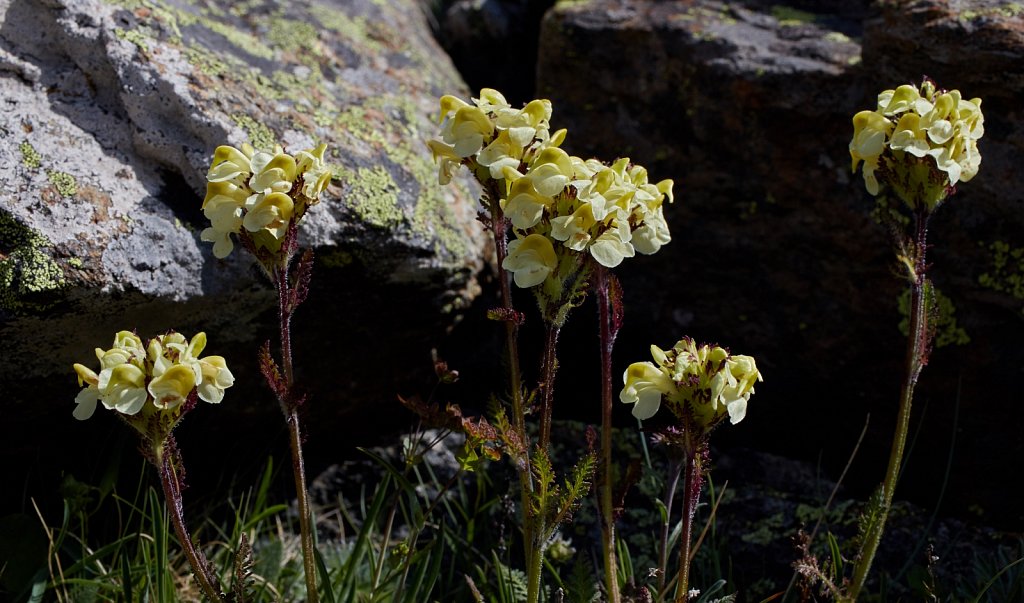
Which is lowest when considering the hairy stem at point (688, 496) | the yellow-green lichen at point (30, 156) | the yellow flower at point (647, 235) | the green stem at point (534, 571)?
the green stem at point (534, 571)

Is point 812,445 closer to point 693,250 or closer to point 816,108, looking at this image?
point 693,250

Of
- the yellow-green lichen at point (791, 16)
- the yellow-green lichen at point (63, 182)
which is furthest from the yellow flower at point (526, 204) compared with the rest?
the yellow-green lichen at point (791, 16)

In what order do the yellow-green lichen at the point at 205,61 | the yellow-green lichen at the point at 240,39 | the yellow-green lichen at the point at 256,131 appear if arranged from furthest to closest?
1. the yellow-green lichen at the point at 240,39
2. the yellow-green lichen at the point at 205,61
3. the yellow-green lichen at the point at 256,131

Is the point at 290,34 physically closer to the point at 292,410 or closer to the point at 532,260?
the point at 292,410

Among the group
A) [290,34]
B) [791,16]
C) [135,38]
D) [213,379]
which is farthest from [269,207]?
[791,16]

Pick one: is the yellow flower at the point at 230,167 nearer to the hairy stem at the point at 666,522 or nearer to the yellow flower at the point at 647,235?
the yellow flower at the point at 647,235

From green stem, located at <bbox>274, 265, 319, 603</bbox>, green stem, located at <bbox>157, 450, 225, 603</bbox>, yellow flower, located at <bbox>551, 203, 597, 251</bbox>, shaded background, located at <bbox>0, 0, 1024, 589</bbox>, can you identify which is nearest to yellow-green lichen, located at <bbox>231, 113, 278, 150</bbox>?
shaded background, located at <bbox>0, 0, 1024, 589</bbox>

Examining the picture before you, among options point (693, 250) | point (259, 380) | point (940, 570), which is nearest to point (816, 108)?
point (693, 250)
